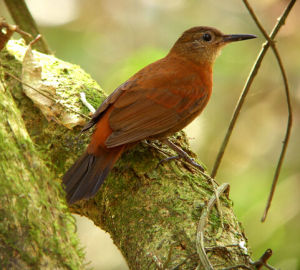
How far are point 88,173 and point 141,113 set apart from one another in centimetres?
68

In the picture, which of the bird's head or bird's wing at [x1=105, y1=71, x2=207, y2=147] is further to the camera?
the bird's head

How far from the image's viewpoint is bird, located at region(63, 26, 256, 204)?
2746mm

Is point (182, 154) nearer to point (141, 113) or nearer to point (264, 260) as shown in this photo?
point (141, 113)

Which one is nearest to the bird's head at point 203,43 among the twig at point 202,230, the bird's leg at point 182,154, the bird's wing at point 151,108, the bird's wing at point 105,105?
the bird's wing at point 151,108

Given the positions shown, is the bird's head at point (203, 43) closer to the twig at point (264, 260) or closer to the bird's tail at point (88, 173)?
the bird's tail at point (88, 173)

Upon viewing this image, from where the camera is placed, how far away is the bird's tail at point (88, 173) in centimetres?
263

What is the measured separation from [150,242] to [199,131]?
3.97 metres

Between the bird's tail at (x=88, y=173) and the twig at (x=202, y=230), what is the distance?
629mm

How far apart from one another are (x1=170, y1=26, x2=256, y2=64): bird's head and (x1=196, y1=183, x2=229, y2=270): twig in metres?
1.75

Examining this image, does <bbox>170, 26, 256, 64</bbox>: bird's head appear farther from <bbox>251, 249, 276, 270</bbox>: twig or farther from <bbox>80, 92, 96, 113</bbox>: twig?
<bbox>251, 249, 276, 270</bbox>: twig

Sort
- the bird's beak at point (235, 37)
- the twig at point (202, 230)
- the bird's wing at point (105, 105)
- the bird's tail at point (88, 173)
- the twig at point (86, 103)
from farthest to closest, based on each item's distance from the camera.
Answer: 1. the bird's beak at point (235, 37)
2. the twig at point (86, 103)
3. the bird's wing at point (105, 105)
4. the bird's tail at point (88, 173)
5. the twig at point (202, 230)

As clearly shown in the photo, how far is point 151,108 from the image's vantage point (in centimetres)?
329

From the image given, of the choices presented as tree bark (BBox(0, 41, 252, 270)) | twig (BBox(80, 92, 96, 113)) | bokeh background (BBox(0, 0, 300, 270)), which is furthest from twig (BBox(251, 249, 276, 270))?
bokeh background (BBox(0, 0, 300, 270))

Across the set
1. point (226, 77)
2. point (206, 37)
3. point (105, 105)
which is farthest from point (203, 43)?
point (226, 77)
